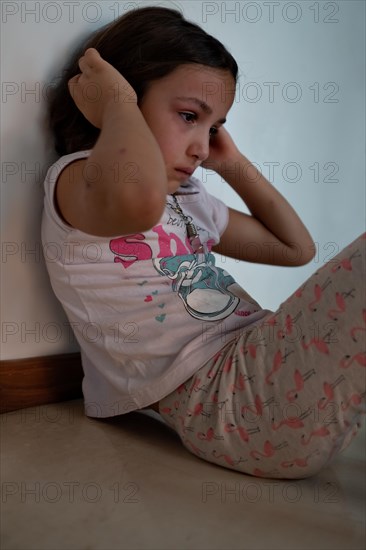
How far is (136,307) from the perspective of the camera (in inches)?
39.0

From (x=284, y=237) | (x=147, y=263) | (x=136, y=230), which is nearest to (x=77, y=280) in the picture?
(x=147, y=263)

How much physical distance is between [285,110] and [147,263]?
66 centimetres

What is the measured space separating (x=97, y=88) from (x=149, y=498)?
1.66 feet

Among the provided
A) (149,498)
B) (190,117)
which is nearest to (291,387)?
(149,498)

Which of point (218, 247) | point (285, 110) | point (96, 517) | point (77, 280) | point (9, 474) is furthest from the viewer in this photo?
point (285, 110)

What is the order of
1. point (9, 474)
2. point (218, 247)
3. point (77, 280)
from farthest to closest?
A: point (218, 247), point (77, 280), point (9, 474)

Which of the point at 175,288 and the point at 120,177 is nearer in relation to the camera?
the point at 120,177

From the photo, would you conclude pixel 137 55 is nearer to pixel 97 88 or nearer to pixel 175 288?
pixel 97 88

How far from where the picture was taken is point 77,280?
1004 mm

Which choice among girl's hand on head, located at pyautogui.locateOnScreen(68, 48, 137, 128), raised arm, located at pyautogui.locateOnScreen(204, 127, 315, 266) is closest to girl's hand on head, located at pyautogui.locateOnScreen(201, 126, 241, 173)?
raised arm, located at pyautogui.locateOnScreen(204, 127, 315, 266)

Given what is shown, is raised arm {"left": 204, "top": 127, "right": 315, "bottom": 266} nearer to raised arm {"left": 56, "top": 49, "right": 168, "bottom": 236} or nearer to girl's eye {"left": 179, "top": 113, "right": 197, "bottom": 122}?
girl's eye {"left": 179, "top": 113, "right": 197, "bottom": 122}

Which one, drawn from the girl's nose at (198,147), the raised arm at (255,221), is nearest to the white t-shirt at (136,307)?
the girl's nose at (198,147)

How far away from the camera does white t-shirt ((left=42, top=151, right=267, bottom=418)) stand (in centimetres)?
96

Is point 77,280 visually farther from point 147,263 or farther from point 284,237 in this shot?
point 284,237
